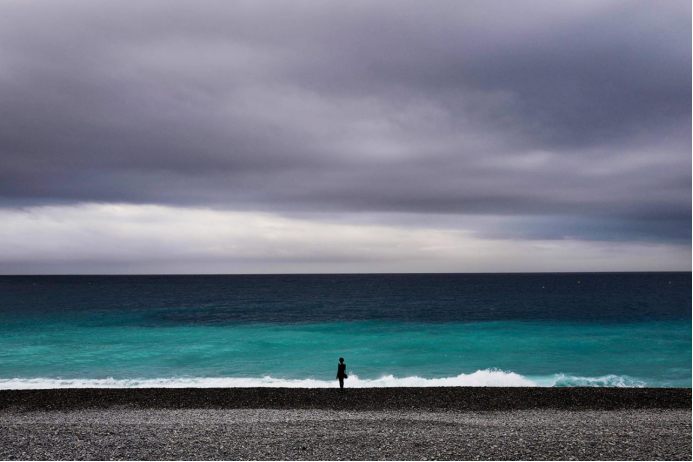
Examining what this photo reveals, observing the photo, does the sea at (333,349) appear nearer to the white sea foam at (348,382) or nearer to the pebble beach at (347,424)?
the white sea foam at (348,382)

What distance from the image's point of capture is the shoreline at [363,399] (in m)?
17.7

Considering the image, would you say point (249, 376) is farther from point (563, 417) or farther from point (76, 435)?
point (563, 417)

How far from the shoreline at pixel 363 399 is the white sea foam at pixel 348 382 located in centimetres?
358

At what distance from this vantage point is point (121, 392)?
19.5 m

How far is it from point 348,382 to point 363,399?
5860 millimetres

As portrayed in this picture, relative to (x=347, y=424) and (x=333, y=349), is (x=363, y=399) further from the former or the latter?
(x=333, y=349)

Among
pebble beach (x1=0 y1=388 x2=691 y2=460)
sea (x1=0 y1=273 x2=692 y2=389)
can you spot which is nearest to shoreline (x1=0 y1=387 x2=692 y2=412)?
pebble beach (x1=0 y1=388 x2=691 y2=460)

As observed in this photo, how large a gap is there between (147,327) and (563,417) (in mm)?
44188

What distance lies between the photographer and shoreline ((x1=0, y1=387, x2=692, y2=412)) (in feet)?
57.9

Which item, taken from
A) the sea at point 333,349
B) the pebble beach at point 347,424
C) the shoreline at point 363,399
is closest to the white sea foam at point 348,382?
the sea at point 333,349

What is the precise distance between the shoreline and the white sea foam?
3.58 metres

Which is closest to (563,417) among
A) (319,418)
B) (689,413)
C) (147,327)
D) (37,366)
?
(689,413)

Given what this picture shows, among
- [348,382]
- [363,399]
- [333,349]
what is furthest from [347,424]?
[333,349]

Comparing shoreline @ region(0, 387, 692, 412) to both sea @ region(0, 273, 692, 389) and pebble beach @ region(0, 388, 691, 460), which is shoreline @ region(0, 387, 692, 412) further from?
sea @ region(0, 273, 692, 389)
